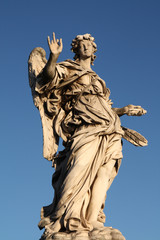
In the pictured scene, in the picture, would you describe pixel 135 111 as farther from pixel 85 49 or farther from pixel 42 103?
pixel 42 103

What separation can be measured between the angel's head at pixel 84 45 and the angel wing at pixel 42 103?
2.37ft

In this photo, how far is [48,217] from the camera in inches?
373

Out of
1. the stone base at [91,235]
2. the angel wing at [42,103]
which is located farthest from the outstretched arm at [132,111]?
the stone base at [91,235]

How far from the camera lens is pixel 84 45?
35.9 ft

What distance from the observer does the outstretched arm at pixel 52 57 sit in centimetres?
986

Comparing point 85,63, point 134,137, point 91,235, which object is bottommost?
point 91,235

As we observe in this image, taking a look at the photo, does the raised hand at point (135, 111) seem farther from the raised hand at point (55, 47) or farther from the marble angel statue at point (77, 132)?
the raised hand at point (55, 47)

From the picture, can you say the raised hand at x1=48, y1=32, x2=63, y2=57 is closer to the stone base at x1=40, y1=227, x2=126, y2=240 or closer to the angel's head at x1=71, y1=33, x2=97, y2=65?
the angel's head at x1=71, y1=33, x2=97, y2=65

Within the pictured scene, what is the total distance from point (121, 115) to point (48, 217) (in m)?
2.79

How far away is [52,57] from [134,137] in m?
2.45

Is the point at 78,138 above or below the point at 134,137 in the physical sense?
below

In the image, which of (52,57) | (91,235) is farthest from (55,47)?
(91,235)

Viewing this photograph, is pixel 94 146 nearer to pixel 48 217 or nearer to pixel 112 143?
pixel 112 143

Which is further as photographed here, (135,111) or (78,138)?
(135,111)
